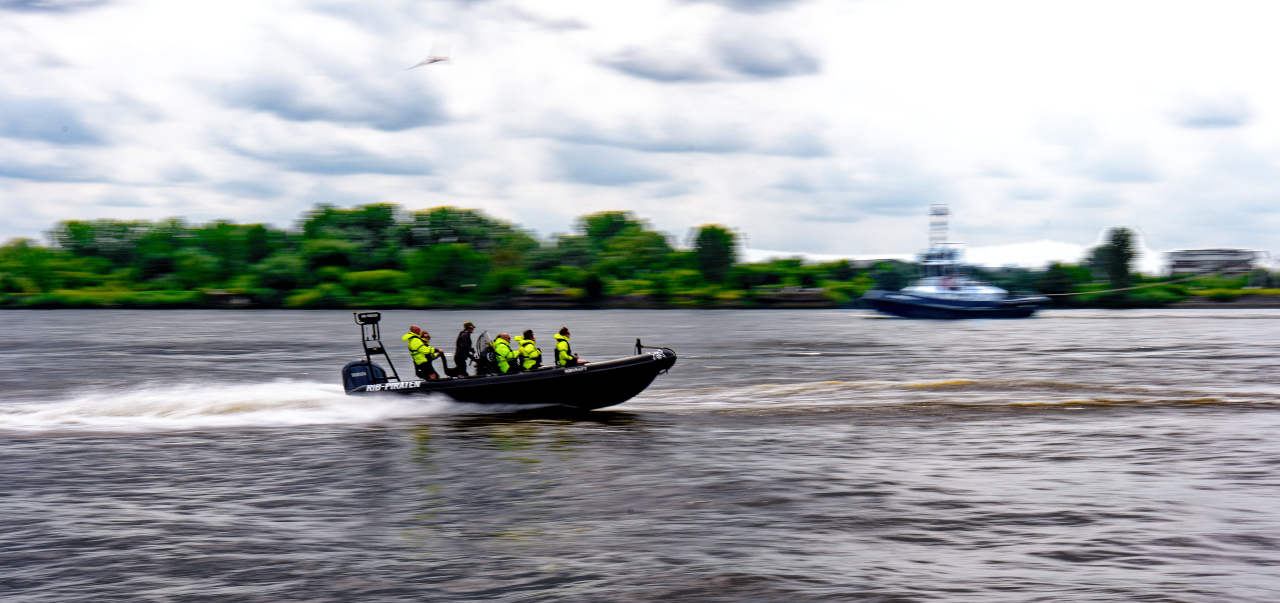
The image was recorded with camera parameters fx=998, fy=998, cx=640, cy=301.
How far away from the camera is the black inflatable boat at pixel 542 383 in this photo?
21.9 m

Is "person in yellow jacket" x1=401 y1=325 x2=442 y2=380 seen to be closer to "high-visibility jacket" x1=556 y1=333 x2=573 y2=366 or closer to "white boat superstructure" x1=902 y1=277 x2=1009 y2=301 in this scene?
"high-visibility jacket" x1=556 y1=333 x2=573 y2=366

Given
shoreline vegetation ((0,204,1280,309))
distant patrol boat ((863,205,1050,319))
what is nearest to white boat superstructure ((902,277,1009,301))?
distant patrol boat ((863,205,1050,319))

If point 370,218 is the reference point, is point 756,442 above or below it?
below

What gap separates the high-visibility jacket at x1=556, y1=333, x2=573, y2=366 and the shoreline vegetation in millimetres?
112357

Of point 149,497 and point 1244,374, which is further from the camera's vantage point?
point 1244,374

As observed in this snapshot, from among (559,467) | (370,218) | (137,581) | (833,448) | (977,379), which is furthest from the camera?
(370,218)

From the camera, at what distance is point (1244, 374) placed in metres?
33.9

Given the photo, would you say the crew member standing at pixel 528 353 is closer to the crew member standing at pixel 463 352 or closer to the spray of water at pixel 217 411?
the crew member standing at pixel 463 352

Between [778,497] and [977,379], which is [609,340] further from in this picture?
[778,497]

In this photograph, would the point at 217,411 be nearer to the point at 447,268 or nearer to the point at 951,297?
the point at 951,297

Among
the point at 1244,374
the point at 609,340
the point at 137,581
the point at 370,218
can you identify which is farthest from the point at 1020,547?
the point at 370,218

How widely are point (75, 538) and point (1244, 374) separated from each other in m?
35.0

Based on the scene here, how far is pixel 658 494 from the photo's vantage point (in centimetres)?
1505

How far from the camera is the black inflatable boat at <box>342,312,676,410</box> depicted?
861 inches
